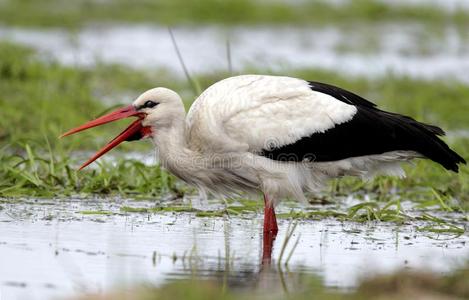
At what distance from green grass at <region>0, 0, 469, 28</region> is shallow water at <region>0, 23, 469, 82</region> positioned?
569 mm

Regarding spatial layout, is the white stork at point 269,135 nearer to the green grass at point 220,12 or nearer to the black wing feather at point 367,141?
the black wing feather at point 367,141

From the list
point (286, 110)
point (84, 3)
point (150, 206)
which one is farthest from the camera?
point (84, 3)

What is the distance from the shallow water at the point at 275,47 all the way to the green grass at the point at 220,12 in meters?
0.57

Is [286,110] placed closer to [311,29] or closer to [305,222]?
[305,222]

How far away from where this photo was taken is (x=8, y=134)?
9734 mm

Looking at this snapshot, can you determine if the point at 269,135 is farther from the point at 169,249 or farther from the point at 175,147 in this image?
the point at 169,249

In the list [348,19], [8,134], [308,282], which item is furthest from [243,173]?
[348,19]

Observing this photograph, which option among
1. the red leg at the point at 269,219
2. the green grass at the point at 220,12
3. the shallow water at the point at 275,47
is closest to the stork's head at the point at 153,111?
the red leg at the point at 269,219

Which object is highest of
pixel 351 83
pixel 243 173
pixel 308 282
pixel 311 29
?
pixel 311 29

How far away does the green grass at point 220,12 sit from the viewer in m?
19.1

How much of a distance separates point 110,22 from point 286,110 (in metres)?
12.3

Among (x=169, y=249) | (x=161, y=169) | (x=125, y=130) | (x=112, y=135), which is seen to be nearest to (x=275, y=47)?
(x=112, y=135)

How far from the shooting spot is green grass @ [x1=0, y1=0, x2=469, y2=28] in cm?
1909

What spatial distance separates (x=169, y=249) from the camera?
20.5 ft
